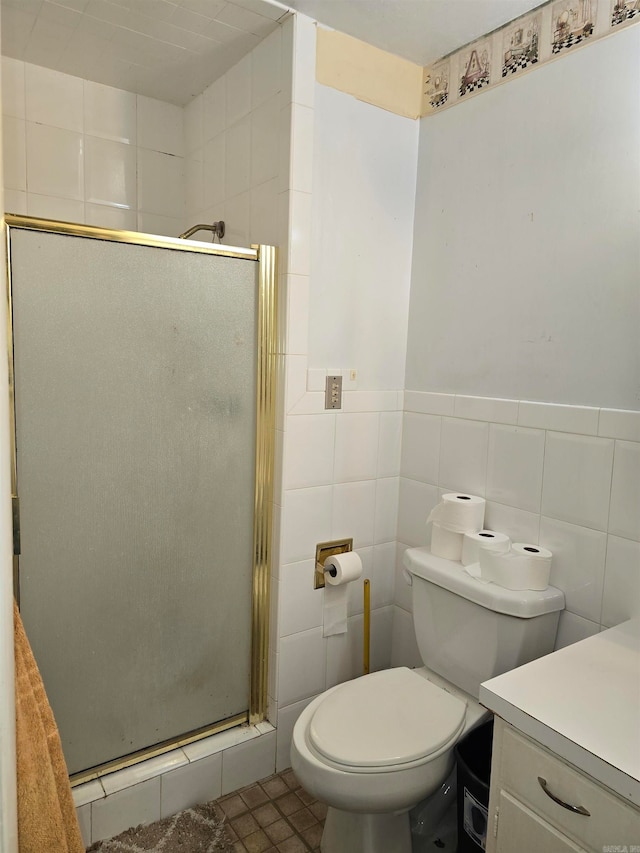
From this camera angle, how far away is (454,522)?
5.52 ft

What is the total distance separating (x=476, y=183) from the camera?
1.75m

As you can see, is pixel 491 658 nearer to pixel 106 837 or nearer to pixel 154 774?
pixel 154 774

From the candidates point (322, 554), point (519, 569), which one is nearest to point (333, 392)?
point (322, 554)

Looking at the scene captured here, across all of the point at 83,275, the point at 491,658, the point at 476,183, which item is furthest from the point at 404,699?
the point at 476,183

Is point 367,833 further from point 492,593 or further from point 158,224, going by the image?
point 158,224

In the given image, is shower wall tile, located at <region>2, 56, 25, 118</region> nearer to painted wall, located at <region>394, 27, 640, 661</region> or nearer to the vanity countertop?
painted wall, located at <region>394, 27, 640, 661</region>

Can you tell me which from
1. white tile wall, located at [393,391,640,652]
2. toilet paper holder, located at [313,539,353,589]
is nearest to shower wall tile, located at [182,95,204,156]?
white tile wall, located at [393,391,640,652]

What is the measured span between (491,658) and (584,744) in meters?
0.52

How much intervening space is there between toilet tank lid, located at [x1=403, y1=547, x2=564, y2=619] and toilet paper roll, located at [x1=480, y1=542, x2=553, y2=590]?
0.02 meters

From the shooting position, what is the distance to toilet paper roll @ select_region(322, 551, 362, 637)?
71.4 inches

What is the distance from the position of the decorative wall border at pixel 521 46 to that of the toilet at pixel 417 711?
1.40m

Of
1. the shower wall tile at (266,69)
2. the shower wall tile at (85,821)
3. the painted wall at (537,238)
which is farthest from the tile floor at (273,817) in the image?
the shower wall tile at (266,69)

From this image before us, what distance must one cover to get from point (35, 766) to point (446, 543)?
3.76ft

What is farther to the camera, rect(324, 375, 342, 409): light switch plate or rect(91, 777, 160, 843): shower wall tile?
rect(324, 375, 342, 409): light switch plate
